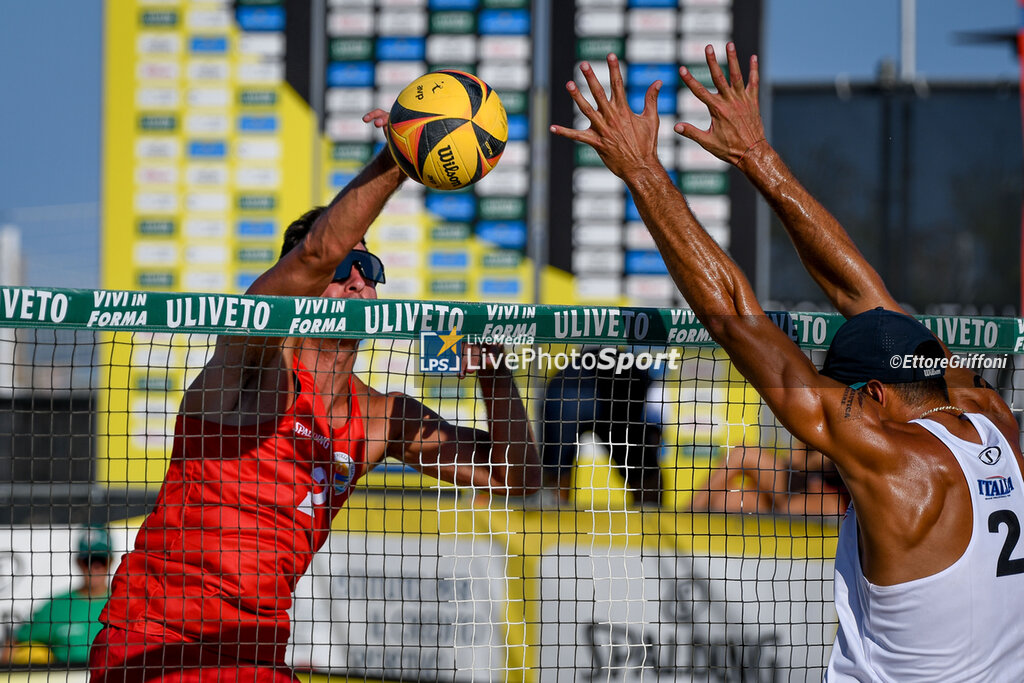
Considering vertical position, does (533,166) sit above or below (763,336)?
above

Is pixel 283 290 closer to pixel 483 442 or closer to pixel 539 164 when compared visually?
pixel 483 442

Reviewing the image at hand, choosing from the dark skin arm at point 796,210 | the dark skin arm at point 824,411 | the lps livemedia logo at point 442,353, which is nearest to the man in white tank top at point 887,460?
the dark skin arm at point 824,411

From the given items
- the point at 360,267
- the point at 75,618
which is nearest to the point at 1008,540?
the point at 360,267

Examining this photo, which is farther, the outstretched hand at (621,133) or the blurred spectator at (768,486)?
the blurred spectator at (768,486)

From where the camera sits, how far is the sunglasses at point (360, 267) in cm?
357

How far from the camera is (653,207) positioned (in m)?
2.86

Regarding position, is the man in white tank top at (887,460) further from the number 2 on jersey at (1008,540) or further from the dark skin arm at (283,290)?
the dark skin arm at (283,290)

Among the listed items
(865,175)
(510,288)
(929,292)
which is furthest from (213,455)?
(929,292)

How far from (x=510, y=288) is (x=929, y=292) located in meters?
4.88

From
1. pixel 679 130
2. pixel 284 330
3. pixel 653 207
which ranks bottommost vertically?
pixel 284 330

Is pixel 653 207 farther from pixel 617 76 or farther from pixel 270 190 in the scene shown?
pixel 270 190

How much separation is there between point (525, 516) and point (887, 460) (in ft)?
8.94

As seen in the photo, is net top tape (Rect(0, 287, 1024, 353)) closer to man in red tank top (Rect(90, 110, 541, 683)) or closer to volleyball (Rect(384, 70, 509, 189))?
man in red tank top (Rect(90, 110, 541, 683))

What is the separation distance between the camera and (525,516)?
5.05m
